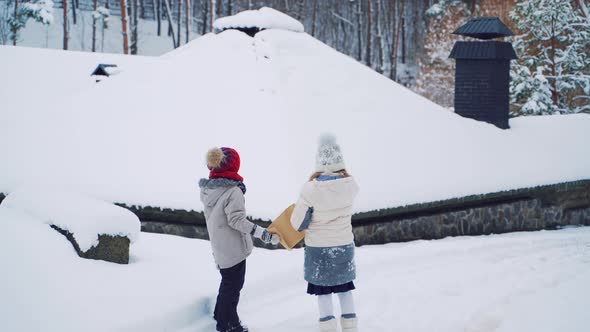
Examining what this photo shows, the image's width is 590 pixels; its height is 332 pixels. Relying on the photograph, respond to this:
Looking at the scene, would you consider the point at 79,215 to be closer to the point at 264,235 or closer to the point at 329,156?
the point at 264,235

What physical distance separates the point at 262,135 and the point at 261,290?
11.5 ft

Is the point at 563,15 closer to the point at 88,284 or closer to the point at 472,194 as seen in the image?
the point at 472,194

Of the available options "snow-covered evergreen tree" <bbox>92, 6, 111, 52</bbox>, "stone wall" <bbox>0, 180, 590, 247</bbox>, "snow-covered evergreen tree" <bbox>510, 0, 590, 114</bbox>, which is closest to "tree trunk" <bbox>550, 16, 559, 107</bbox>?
"snow-covered evergreen tree" <bbox>510, 0, 590, 114</bbox>

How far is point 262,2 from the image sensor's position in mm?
36594

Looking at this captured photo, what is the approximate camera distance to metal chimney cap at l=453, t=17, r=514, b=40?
12641mm

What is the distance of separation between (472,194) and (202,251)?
4.82 metres

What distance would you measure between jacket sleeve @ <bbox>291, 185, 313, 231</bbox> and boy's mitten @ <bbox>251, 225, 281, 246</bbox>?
0.22 m

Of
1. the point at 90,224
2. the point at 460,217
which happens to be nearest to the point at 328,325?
the point at 90,224

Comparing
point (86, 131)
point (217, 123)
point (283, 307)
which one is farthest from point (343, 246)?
point (86, 131)

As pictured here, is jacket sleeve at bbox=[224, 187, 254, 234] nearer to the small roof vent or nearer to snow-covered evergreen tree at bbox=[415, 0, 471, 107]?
the small roof vent

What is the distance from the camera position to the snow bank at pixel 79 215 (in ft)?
17.5

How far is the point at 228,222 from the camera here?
14.7ft

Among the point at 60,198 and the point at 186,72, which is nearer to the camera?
the point at 60,198

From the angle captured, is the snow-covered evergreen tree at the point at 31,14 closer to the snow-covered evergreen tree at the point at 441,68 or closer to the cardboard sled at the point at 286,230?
the snow-covered evergreen tree at the point at 441,68
